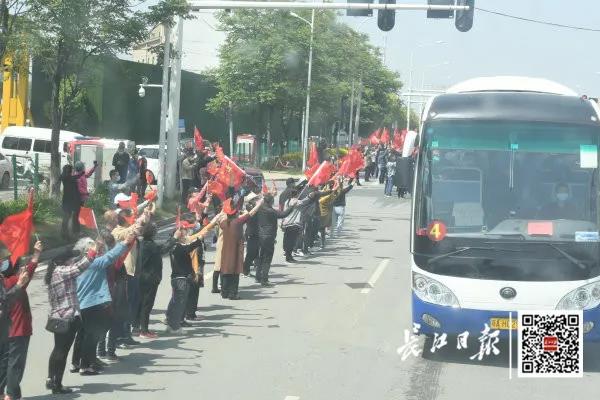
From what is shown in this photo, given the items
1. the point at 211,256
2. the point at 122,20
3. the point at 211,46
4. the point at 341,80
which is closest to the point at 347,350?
the point at 211,256

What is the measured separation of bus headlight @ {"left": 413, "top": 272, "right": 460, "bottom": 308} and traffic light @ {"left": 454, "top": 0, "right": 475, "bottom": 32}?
38.4ft

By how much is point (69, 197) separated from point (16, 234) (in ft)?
40.5

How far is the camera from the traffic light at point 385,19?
21.8 metres

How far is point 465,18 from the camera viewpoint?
22234mm

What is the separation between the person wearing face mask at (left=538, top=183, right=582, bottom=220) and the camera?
446 inches

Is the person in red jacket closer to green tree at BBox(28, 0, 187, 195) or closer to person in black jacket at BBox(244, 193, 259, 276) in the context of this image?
person in black jacket at BBox(244, 193, 259, 276)

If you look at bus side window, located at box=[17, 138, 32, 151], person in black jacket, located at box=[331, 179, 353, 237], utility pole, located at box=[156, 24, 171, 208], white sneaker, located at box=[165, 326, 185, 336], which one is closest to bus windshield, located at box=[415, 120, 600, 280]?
white sneaker, located at box=[165, 326, 185, 336]

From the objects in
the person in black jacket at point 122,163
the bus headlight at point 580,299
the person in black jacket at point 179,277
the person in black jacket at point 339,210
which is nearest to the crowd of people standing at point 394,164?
the person in black jacket at point 339,210

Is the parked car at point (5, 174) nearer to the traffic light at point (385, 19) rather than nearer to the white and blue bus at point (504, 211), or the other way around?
the traffic light at point (385, 19)

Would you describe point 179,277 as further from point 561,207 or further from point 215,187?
point 561,207

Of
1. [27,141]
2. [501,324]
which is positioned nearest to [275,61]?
[27,141]

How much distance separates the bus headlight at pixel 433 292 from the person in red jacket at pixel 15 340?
4.22 meters

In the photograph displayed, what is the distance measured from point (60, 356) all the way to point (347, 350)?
3658 millimetres

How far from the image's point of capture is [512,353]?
37.9 feet
